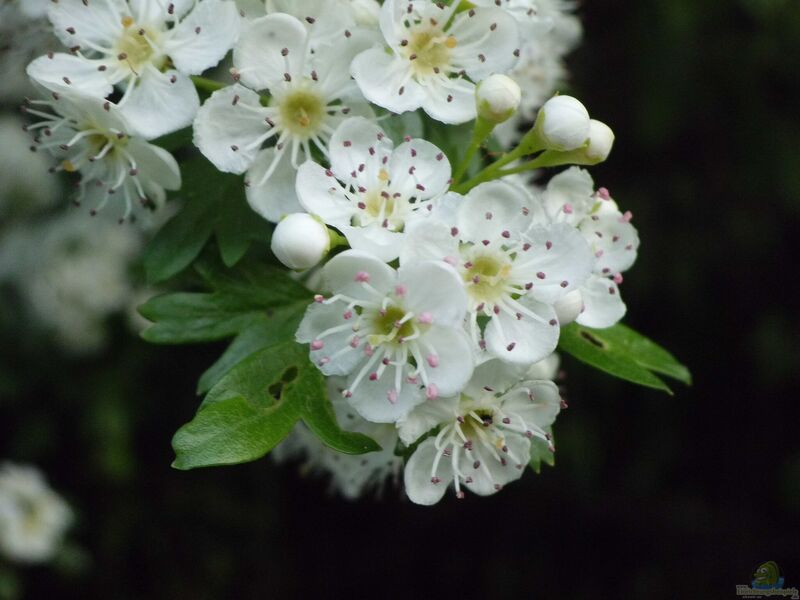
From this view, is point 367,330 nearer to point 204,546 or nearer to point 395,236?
point 395,236

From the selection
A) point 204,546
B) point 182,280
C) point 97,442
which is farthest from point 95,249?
point 182,280

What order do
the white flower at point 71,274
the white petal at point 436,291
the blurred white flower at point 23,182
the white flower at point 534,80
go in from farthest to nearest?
the blurred white flower at point 23,182 → the white flower at point 71,274 → the white flower at point 534,80 → the white petal at point 436,291

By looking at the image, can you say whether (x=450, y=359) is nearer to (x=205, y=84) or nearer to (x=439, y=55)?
(x=439, y=55)

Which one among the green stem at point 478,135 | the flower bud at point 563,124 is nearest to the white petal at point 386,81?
the green stem at point 478,135

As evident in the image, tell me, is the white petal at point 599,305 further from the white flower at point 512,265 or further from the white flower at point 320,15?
the white flower at point 320,15

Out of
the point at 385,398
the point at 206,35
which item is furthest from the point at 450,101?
the point at 385,398

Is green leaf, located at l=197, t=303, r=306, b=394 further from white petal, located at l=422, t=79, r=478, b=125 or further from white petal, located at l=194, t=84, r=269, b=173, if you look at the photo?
white petal, located at l=422, t=79, r=478, b=125

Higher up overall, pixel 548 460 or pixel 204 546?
pixel 548 460

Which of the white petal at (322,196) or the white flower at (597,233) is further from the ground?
the white petal at (322,196)
